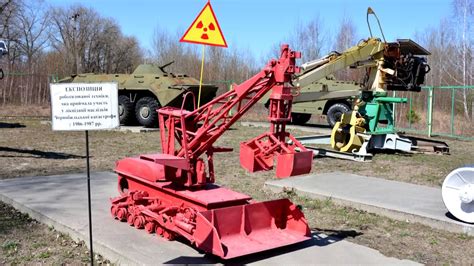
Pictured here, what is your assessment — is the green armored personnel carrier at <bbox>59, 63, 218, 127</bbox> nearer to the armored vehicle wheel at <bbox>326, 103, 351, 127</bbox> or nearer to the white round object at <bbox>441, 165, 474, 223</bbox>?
the armored vehicle wheel at <bbox>326, 103, 351, 127</bbox>

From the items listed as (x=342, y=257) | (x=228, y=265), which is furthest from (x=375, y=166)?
(x=228, y=265)

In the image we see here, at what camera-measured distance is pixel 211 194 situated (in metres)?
5.06

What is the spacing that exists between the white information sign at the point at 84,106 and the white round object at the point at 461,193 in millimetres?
3771

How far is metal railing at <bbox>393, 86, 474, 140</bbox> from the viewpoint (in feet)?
60.9

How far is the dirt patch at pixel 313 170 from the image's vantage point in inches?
207

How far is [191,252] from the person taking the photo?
15.1ft

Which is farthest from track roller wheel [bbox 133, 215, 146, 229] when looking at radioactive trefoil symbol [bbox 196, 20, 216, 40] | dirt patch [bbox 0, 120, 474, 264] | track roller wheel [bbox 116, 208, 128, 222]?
radioactive trefoil symbol [bbox 196, 20, 216, 40]

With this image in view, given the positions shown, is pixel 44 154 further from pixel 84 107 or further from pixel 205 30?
pixel 84 107

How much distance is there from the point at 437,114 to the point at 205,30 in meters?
17.8

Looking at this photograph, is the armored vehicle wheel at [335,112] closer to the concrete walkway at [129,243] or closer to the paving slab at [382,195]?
the paving slab at [382,195]

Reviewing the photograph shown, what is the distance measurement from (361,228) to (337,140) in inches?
240

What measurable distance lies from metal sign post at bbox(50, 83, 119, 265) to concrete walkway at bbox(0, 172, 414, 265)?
18.2 inches

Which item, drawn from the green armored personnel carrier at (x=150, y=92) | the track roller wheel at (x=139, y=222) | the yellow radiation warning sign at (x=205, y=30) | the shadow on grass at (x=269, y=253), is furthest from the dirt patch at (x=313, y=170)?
the yellow radiation warning sign at (x=205, y=30)

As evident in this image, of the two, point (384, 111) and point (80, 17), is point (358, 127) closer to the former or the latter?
point (384, 111)
